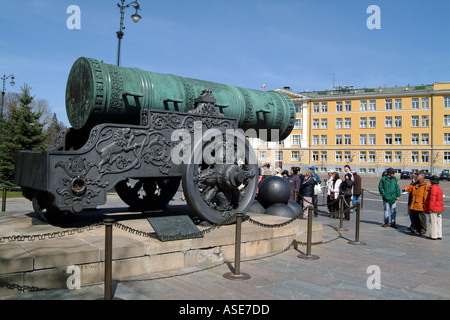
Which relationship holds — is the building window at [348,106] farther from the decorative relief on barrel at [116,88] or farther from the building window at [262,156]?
the decorative relief on barrel at [116,88]

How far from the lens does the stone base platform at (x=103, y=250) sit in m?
4.37

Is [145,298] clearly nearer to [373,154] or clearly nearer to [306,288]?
[306,288]

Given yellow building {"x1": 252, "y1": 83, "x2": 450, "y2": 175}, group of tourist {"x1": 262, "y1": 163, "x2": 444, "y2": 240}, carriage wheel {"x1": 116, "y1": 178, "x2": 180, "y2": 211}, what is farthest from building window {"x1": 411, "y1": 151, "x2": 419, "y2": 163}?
carriage wheel {"x1": 116, "y1": 178, "x2": 180, "y2": 211}

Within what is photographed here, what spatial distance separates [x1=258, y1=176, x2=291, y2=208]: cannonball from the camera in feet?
29.3

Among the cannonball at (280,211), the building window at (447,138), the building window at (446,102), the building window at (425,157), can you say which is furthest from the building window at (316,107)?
the cannonball at (280,211)

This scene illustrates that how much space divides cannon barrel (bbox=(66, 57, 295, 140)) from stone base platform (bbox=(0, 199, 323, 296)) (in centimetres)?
169

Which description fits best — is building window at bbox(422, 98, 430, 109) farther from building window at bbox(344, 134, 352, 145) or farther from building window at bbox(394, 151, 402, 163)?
building window at bbox(344, 134, 352, 145)

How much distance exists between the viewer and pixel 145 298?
4.38 meters

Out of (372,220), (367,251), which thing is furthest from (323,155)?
(367,251)

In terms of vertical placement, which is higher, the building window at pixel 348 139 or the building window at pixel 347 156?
the building window at pixel 348 139

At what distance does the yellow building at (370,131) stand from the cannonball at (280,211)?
155 feet

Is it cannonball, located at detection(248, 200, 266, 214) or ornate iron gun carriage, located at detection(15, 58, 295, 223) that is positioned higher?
ornate iron gun carriage, located at detection(15, 58, 295, 223)

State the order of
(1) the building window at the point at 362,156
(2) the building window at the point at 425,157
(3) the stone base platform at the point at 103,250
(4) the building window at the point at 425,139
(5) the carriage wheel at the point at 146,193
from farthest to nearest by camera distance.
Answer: (1) the building window at the point at 362,156
(4) the building window at the point at 425,139
(2) the building window at the point at 425,157
(5) the carriage wheel at the point at 146,193
(3) the stone base platform at the point at 103,250

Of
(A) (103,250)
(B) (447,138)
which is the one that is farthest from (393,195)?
(B) (447,138)
